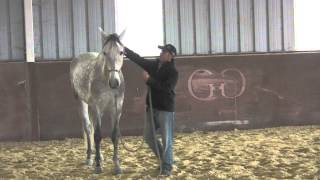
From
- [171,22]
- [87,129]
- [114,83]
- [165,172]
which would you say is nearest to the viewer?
[114,83]

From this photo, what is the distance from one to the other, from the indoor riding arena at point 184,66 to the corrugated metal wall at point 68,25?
0.02 metres

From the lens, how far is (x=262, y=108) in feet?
34.1

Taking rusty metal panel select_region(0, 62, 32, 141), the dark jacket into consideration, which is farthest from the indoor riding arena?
the dark jacket

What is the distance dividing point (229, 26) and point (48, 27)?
3554 millimetres

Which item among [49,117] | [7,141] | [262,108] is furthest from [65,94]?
[262,108]

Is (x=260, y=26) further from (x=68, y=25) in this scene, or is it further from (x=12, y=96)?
(x=12, y=96)

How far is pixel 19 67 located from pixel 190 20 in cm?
342

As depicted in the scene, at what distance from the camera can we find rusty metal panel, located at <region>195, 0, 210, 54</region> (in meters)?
10.5

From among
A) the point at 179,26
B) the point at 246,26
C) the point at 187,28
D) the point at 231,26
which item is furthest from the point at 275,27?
the point at 179,26

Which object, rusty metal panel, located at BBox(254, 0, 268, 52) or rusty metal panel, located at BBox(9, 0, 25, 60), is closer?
rusty metal panel, located at BBox(9, 0, 25, 60)

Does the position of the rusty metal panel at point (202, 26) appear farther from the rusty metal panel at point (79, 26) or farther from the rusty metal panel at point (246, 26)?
the rusty metal panel at point (79, 26)

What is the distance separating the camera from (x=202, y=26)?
34.7 ft

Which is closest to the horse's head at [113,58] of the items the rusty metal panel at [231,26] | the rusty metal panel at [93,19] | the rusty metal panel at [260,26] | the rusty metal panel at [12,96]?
the rusty metal panel at [12,96]

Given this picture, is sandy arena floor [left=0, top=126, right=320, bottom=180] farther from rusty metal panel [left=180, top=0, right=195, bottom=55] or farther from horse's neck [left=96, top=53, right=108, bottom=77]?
rusty metal panel [left=180, top=0, right=195, bottom=55]
